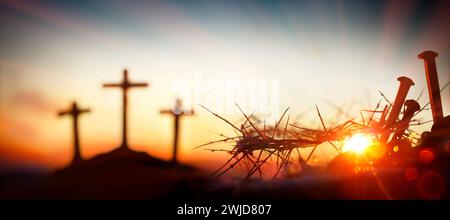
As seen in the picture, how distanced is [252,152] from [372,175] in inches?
41.6

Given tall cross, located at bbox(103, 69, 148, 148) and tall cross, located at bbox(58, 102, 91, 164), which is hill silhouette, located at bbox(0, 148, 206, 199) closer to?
tall cross, located at bbox(58, 102, 91, 164)

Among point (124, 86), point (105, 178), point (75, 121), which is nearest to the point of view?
point (105, 178)

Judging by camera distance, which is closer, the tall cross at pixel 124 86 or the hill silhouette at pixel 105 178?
the hill silhouette at pixel 105 178

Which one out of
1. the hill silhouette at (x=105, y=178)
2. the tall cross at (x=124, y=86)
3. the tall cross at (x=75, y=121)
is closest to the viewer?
the hill silhouette at (x=105, y=178)

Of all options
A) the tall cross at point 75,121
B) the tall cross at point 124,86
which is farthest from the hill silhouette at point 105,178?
the tall cross at point 124,86

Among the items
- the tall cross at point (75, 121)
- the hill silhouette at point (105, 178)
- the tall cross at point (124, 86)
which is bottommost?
the hill silhouette at point (105, 178)

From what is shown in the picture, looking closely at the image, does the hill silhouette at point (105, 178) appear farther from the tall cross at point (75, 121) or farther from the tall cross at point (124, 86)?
the tall cross at point (124, 86)

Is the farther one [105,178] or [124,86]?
[124,86]

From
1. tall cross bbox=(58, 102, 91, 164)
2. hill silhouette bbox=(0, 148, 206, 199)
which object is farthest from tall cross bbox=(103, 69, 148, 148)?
tall cross bbox=(58, 102, 91, 164)

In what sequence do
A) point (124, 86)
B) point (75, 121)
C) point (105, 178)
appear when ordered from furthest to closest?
point (75, 121) → point (124, 86) → point (105, 178)

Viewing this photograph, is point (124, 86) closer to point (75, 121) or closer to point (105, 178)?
point (75, 121)

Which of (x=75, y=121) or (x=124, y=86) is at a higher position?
(x=124, y=86)

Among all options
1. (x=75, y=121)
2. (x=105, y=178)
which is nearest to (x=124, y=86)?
(x=75, y=121)
